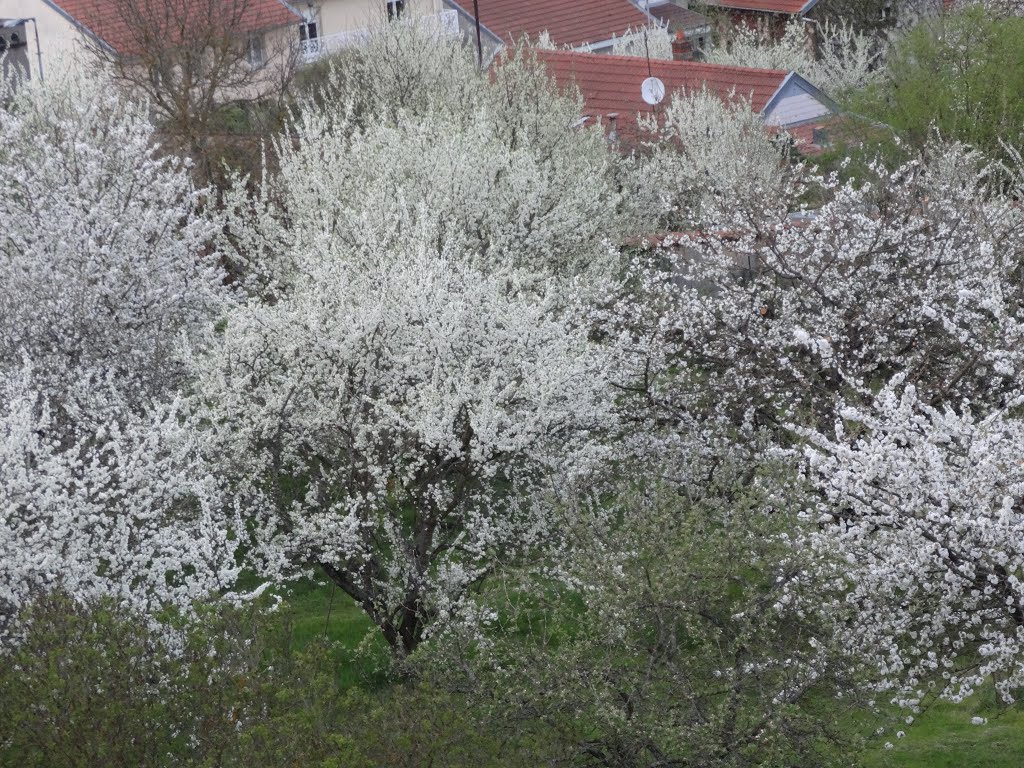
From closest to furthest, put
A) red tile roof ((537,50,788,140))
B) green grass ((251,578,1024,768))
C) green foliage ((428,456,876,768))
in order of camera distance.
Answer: green foliage ((428,456,876,768)) < green grass ((251,578,1024,768)) < red tile roof ((537,50,788,140))

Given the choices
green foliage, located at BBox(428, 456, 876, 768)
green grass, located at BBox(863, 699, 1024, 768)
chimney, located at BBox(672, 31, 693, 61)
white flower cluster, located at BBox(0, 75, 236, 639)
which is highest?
chimney, located at BBox(672, 31, 693, 61)

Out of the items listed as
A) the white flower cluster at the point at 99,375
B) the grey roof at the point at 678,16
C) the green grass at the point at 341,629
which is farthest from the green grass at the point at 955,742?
the grey roof at the point at 678,16

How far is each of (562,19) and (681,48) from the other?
4399 mm

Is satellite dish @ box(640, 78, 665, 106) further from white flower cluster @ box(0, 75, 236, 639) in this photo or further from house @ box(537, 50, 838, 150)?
white flower cluster @ box(0, 75, 236, 639)

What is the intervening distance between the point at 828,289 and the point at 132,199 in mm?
8638

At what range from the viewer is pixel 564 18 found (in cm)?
5125

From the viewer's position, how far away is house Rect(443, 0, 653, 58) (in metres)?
48.5

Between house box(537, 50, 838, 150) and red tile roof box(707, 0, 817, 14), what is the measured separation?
17.7 meters

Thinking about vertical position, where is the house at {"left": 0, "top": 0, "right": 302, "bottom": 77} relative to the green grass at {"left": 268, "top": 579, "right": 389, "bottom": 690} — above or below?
above

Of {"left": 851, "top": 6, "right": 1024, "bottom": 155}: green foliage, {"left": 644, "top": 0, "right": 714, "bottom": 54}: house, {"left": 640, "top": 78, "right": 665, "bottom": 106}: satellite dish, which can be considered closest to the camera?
{"left": 851, "top": 6, "right": 1024, "bottom": 155}: green foliage

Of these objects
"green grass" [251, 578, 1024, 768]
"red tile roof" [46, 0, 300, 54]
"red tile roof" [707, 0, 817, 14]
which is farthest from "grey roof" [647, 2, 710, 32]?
"green grass" [251, 578, 1024, 768]

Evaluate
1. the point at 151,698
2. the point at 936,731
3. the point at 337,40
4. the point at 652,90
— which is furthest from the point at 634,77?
the point at 151,698

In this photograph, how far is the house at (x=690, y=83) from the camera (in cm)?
3553

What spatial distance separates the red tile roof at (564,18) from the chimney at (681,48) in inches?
52.3
